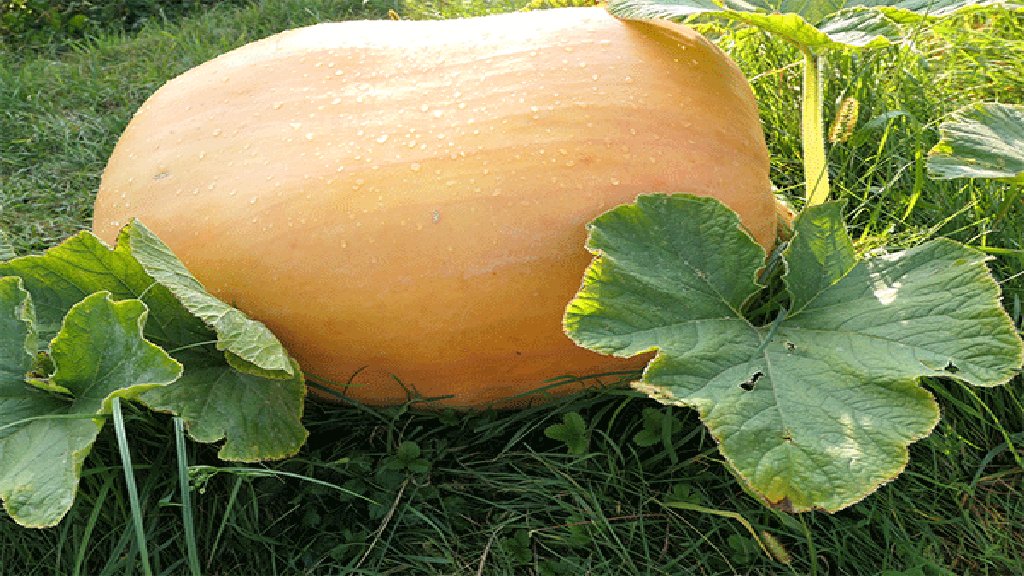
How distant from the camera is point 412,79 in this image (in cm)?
155

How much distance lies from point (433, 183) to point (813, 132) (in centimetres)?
Answer: 75

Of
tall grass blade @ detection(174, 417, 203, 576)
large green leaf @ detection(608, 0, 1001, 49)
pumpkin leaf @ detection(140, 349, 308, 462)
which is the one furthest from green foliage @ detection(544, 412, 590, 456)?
large green leaf @ detection(608, 0, 1001, 49)

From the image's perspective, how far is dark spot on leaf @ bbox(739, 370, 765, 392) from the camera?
1290 millimetres

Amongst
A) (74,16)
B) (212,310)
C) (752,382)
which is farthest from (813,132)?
(74,16)

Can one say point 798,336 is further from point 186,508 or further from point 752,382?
point 186,508

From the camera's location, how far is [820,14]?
166cm

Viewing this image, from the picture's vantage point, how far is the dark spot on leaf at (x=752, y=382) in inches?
50.8

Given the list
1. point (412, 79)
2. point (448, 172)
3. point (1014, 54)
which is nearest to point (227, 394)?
point (448, 172)

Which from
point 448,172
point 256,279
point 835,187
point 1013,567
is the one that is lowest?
point 1013,567

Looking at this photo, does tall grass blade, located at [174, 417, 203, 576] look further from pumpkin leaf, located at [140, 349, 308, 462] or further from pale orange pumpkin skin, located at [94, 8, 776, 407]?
pale orange pumpkin skin, located at [94, 8, 776, 407]

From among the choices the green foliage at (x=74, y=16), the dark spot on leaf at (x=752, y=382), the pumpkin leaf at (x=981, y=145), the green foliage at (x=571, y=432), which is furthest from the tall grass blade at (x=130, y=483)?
Answer: the green foliage at (x=74, y=16)

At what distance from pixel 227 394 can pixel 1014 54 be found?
1990 millimetres

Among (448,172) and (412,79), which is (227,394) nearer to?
(448,172)

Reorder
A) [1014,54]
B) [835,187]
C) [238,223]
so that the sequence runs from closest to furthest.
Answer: [238,223] → [835,187] → [1014,54]
